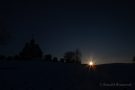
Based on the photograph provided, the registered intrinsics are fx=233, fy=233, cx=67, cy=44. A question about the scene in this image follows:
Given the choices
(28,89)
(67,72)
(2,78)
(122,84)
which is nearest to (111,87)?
(122,84)

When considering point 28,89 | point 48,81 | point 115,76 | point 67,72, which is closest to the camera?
point 28,89

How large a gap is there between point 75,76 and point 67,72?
2.45 metres

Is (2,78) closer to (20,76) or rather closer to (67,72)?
(20,76)

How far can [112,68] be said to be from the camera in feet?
100

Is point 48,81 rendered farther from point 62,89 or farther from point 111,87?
point 111,87

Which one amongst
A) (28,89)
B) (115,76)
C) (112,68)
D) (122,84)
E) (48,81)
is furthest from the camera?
(112,68)

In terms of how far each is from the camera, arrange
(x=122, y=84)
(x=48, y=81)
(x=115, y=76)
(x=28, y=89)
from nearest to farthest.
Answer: (x=28, y=89) < (x=122, y=84) < (x=48, y=81) < (x=115, y=76)

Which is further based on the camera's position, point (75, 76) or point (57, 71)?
point (57, 71)

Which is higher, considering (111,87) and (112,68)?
(112,68)

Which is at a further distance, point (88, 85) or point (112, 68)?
point (112, 68)

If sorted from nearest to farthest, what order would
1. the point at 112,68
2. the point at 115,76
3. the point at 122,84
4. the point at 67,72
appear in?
the point at 122,84 < the point at 115,76 < the point at 67,72 < the point at 112,68

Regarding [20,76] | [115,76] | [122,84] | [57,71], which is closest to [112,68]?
[115,76]

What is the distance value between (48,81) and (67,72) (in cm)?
539

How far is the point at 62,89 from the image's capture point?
19.9 meters
